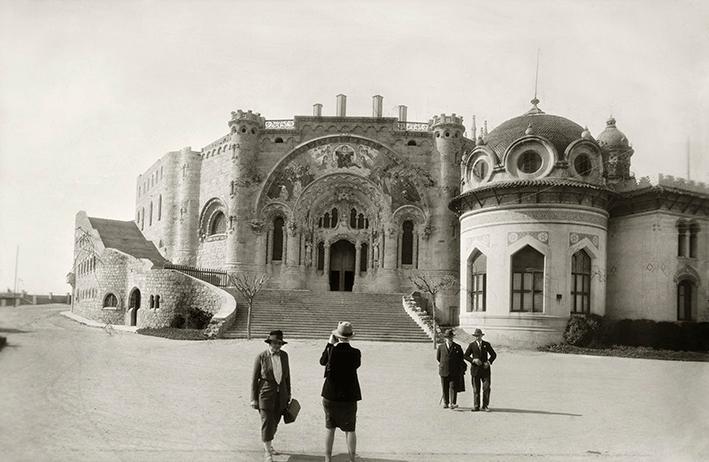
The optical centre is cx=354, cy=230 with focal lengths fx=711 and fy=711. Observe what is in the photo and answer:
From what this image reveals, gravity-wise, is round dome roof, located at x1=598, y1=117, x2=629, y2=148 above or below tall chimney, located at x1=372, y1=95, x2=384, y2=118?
below

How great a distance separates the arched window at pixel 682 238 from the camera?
99.8 ft

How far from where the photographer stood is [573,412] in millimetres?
13680

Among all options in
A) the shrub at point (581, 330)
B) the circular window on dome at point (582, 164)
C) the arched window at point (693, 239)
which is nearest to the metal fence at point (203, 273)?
the shrub at point (581, 330)

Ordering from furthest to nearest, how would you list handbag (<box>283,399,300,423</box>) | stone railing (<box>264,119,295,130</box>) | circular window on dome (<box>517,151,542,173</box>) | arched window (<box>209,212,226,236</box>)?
arched window (<box>209,212,226,236</box>) → stone railing (<box>264,119,295,130</box>) → circular window on dome (<box>517,151,542,173</box>) → handbag (<box>283,399,300,423</box>)

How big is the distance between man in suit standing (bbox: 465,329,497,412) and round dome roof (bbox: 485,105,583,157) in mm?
17978

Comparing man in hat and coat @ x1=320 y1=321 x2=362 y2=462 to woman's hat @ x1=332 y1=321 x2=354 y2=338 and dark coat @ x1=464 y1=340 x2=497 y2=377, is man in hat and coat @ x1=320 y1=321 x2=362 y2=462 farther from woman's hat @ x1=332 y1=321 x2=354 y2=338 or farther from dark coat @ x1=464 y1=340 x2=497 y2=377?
dark coat @ x1=464 y1=340 x2=497 y2=377

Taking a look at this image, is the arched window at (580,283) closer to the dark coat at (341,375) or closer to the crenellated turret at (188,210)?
the dark coat at (341,375)

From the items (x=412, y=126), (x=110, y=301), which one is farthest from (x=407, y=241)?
(x=110, y=301)

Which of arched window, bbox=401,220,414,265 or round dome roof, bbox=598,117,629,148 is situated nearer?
round dome roof, bbox=598,117,629,148

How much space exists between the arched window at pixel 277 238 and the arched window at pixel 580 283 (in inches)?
782

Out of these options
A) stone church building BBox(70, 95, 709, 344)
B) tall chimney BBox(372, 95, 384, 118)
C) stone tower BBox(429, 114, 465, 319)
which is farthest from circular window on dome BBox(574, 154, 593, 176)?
tall chimney BBox(372, 95, 384, 118)

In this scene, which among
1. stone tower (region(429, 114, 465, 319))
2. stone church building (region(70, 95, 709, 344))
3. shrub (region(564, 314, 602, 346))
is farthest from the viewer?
stone tower (region(429, 114, 465, 319))

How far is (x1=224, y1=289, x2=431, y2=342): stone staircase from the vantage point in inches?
1206

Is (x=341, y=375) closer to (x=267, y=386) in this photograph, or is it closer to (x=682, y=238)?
(x=267, y=386)
